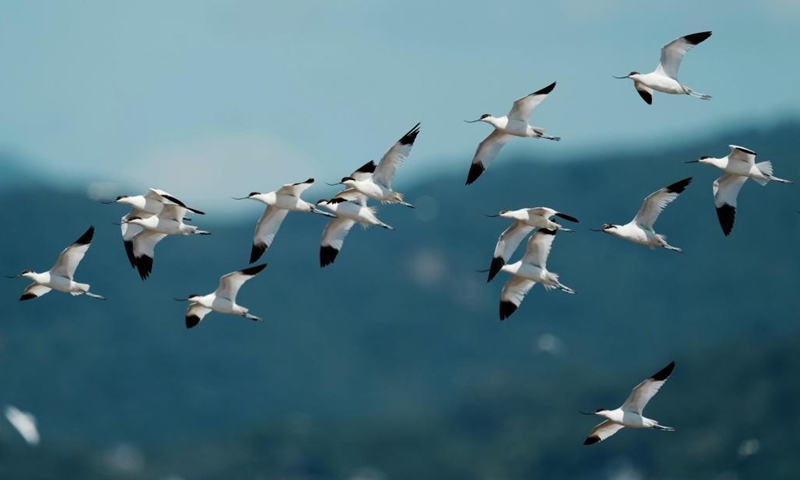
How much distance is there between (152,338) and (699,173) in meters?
57.6

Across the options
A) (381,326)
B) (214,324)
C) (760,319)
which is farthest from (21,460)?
(760,319)

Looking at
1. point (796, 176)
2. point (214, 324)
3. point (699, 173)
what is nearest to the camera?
point (214, 324)

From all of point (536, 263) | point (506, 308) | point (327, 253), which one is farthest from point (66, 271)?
point (536, 263)

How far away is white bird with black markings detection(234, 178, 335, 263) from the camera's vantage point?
33031 mm

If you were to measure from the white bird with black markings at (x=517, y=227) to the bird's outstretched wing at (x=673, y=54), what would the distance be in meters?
3.36

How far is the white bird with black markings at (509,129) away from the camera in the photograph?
31.5m

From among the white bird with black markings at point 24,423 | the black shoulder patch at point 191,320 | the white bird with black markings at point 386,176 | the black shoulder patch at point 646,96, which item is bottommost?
the white bird with black markings at point 24,423

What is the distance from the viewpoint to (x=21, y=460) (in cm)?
8225

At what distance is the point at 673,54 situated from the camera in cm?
3159

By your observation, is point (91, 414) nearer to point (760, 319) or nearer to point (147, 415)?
point (147, 415)

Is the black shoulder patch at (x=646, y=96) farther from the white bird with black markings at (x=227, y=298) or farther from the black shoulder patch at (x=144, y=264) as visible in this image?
the black shoulder patch at (x=144, y=264)

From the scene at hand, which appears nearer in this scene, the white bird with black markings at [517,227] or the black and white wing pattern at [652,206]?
the black and white wing pattern at [652,206]

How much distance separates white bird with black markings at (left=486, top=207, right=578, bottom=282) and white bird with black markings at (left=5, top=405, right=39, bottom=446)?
57.7 metres

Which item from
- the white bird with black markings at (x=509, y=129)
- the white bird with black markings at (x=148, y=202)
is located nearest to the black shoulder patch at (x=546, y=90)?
the white bird with black markings at (x=509, y=129)
